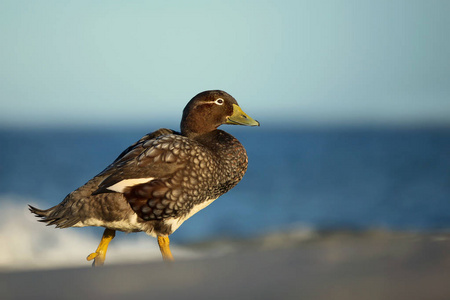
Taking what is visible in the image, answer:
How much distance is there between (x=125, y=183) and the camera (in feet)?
16.3

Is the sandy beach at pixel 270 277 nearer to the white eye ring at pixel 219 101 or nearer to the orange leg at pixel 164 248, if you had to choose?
the orange leg at pixel 164 248

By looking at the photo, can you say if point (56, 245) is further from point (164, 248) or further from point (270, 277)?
point (270, 277)

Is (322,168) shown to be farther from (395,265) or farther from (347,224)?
(395,265)

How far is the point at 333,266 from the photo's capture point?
200 centimetres

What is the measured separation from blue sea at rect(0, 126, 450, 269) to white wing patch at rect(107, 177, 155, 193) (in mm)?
10683

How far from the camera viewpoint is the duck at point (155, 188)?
4.96 m

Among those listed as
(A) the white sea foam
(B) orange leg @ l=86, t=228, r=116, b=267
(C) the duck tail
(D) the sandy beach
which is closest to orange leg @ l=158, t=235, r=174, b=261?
(B) orange leg @ l=86, t=228, r=116, b=267

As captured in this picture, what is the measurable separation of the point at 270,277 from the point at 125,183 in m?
3.23

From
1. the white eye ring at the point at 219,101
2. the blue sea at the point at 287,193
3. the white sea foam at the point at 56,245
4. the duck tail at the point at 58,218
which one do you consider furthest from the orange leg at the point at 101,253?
the blue sea at the point at 287,193

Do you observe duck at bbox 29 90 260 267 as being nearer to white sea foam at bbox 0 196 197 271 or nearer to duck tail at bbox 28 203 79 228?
duck tail at bbox 28 203 79 228

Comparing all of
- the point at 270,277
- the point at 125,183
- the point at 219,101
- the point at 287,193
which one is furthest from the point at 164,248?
the point at 287,193

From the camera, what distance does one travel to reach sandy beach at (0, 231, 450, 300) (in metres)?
1.78

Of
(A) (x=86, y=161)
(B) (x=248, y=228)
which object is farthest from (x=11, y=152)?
(B) (x=248, y=228)

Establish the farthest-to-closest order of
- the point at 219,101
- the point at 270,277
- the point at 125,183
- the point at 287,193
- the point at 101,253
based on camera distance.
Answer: the point at 287,193 < the point at 219,101 < the point at 101,253 < the point at 125,183 < the point at 270,277
